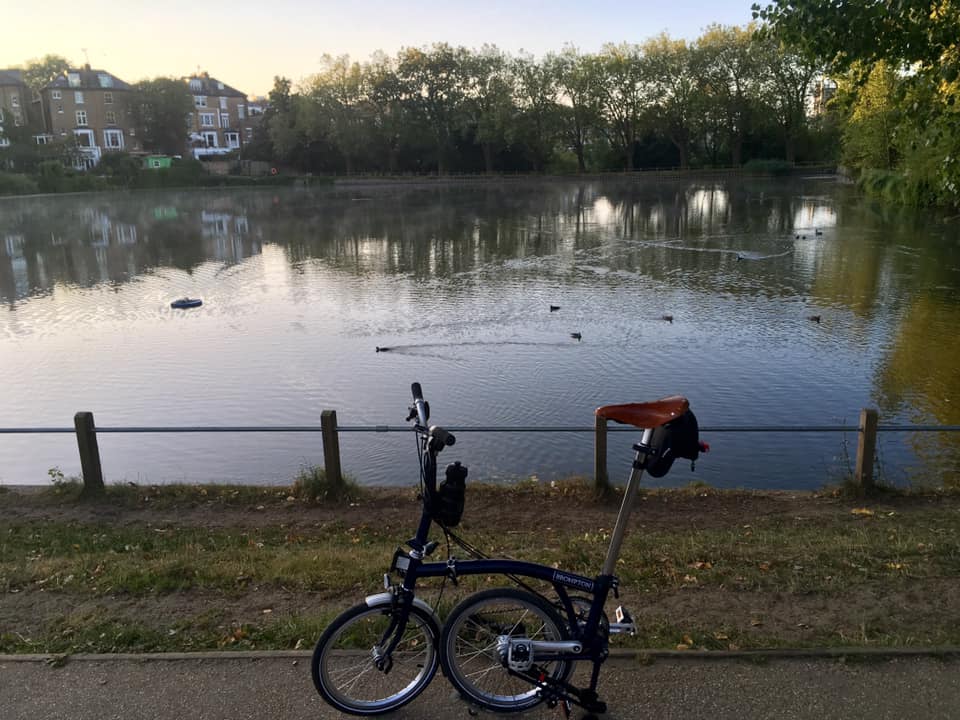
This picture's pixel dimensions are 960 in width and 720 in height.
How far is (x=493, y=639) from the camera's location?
3.77 meters

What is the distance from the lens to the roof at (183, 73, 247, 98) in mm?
110744

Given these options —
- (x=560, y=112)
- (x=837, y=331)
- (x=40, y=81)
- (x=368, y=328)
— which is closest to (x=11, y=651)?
(x=368, y=328)

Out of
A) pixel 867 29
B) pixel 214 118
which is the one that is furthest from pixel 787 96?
pixel 867 29

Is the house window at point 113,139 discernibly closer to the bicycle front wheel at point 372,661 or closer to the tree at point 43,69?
the tree at point 43,69

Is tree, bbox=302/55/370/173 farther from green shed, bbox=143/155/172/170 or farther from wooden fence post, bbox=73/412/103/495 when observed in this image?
wooden fence post, bbox=73/412/103/495

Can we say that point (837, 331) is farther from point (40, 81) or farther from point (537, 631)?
point (40, 81)

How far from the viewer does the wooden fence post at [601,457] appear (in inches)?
323

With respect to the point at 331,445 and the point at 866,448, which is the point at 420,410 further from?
→ the point at 866,448

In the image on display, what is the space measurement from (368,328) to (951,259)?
20.3 meters

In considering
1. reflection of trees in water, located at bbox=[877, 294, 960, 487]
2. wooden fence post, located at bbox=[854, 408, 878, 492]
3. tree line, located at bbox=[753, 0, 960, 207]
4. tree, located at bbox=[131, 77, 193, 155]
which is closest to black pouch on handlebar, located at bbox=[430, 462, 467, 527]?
wooden fence post, located at bbox=[854, 408, 878, 492]

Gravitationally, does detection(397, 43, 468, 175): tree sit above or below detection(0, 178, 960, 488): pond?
above

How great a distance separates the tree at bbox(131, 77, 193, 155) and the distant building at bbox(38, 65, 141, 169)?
1530mm

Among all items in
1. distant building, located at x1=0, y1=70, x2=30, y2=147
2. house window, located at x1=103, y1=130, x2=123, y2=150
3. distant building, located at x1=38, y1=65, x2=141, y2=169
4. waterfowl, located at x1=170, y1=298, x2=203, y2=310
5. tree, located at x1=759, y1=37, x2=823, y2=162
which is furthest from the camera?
house window, located at x1=103, y1=130, x2=123, y2=150

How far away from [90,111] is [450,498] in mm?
110542
